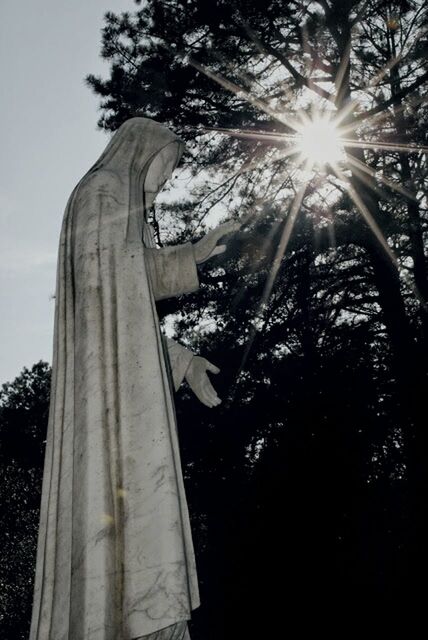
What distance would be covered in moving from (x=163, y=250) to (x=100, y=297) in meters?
0.34

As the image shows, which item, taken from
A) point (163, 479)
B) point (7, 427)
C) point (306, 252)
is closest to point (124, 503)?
point (163, 479)

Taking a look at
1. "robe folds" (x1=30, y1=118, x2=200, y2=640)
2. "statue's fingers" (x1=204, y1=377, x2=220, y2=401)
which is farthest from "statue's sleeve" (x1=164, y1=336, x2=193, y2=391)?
"statue's fingers" (x1=204, y1=377, x2=220, y2=401)

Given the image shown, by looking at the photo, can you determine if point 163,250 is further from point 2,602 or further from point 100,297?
point 2,602

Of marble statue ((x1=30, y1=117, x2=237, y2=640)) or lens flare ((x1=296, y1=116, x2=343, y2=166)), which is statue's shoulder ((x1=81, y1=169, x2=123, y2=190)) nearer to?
marble statue ((x1=30, y1=117, x2=237, y2=640))

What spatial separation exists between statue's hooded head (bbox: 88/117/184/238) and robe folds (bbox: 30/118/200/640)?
0.01 meters

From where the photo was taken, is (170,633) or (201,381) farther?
(201,381)

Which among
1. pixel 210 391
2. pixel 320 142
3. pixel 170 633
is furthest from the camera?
pixel 320 142

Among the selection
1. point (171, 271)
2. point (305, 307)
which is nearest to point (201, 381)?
point (171, 271)

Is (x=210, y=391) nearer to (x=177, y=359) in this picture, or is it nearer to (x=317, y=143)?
(x=177, y=359)

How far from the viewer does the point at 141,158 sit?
2.77 meters

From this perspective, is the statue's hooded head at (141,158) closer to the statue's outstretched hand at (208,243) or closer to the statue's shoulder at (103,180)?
the statue's shoulder at (103,180)

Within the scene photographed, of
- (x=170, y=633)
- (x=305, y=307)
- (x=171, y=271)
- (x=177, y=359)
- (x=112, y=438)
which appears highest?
(x=305, y=307)

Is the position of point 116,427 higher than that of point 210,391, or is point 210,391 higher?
point 210,391

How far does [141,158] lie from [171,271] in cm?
59
